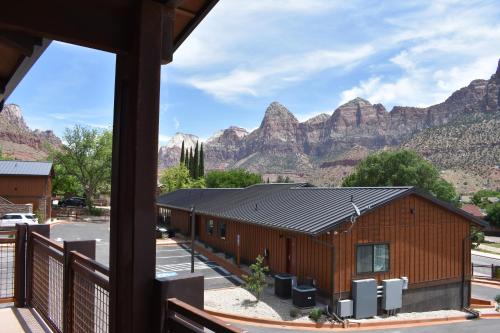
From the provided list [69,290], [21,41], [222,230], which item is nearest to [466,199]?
[222,230]

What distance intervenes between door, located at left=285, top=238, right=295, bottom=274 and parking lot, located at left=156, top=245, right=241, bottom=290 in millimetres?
2513

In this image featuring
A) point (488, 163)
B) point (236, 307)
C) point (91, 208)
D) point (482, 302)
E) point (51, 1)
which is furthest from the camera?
point (488, 163)

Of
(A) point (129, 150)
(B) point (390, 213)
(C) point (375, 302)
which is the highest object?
(A) point (129, 150)

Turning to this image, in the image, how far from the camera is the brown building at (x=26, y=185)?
40.1m

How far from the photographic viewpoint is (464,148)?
10344cm

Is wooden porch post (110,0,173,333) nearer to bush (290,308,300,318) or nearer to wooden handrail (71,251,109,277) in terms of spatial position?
wooden handrail (71,251,109,277)

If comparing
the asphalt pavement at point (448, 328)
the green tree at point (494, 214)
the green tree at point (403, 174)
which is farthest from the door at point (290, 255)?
the green tree at point (494, 214)

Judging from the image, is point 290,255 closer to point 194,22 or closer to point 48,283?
point 48,283

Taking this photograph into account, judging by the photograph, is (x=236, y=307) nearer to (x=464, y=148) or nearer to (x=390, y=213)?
(x=390, y=213)

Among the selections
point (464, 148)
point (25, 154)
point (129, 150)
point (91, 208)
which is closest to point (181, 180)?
point (91, 208)

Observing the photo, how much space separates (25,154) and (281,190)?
137900 millimetres

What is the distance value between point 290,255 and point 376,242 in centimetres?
388

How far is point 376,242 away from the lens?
16078mm

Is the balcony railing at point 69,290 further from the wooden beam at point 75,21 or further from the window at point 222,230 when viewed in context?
the window at point 222,230
